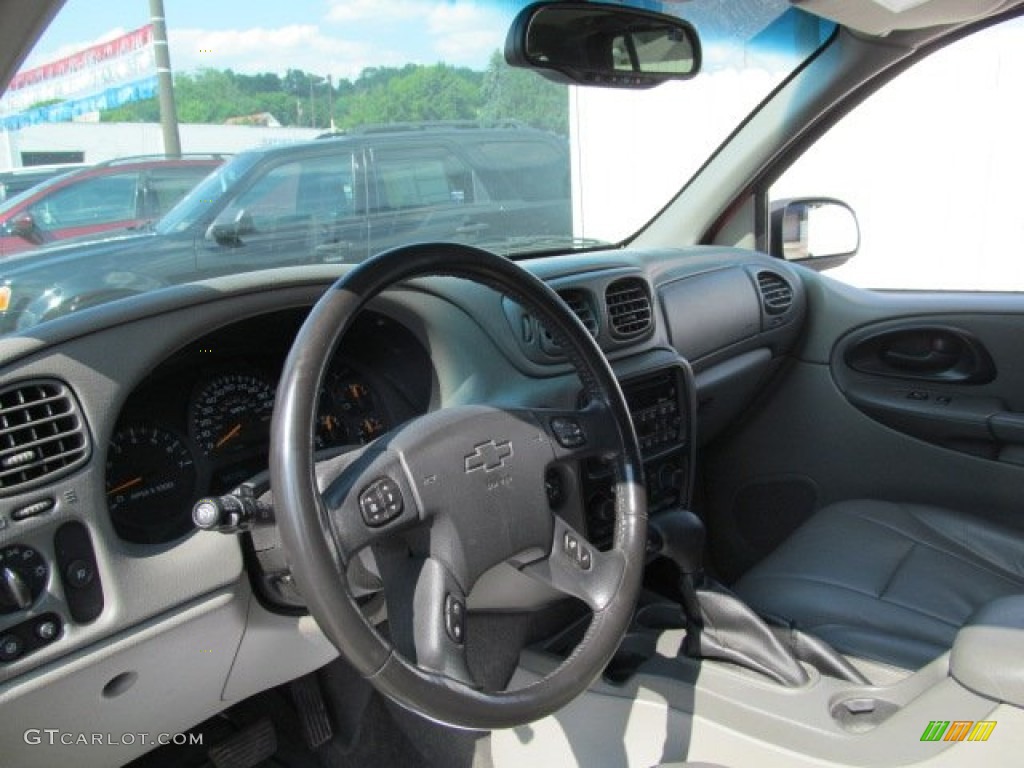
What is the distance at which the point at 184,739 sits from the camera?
1997 millimetres

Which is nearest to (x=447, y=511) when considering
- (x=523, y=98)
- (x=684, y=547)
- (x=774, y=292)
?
(x=684, y=547)

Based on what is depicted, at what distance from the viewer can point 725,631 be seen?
1.85m

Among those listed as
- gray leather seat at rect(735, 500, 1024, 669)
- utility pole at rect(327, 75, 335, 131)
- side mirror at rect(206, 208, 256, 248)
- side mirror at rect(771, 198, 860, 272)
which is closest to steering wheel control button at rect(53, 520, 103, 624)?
side mirror at rect(206, 208, 256, 248)

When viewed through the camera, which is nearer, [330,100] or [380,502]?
[380,502]

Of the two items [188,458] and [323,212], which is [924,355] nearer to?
[323,212]

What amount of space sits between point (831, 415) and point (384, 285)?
2055mm

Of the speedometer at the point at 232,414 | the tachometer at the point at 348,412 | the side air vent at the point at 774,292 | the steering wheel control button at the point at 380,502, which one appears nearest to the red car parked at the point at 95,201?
the speedometer at the point at 232,414

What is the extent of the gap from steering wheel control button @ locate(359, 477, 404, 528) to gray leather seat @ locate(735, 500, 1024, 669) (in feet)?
3.50

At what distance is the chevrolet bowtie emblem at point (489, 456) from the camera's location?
53.8 inches

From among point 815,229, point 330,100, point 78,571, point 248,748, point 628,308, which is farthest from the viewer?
point 815,229

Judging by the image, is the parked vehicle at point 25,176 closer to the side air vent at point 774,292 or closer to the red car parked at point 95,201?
the red car parked at point 95,201

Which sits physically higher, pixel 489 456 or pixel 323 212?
pixel 323 212

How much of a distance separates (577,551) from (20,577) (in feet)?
2.68

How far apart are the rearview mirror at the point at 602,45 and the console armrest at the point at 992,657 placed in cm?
145
